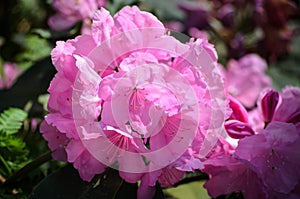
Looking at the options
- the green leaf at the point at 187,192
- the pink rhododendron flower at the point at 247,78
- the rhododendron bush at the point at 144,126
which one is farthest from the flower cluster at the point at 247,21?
the rhododendron bush at the point at 144,126

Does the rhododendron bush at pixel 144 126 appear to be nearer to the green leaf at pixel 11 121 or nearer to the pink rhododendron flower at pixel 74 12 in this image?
the green leaf at pixel 11 121

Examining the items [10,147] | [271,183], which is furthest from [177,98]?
[10,147]

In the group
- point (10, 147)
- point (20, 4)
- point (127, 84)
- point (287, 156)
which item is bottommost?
point (20, 4)

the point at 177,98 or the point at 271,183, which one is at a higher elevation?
the point at 177,98

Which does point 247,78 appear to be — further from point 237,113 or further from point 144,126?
point 144,126

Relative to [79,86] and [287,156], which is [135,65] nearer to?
[79,86]

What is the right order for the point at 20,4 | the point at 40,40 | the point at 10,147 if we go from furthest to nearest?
the point at 20,4
the point at 40,40
the point at 10,147
